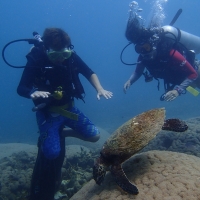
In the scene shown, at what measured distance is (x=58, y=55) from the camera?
4.80 metres

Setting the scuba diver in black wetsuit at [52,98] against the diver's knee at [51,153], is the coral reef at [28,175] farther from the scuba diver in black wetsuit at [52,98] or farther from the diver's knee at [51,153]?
the diver's knee at [51,153]

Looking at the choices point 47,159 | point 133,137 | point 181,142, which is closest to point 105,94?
point 47,159

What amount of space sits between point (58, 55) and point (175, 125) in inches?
113

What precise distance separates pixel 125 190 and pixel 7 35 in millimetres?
143204

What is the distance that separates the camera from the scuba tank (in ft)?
22.9

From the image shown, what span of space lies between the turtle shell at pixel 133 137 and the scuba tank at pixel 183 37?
15.1 ft

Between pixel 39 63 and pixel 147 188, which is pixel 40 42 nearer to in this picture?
pixel 39 63

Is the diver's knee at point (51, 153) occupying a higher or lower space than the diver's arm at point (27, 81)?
lower

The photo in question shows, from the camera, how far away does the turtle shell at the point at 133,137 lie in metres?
2.86

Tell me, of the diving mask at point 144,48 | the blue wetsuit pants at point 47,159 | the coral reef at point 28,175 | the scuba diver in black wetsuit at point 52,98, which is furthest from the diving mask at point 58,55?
the coral reef at point 28,175

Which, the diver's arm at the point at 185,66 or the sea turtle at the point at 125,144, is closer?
the sea turtle at the point at 125,144

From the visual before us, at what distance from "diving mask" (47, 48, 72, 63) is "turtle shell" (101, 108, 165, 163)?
8.15 ft

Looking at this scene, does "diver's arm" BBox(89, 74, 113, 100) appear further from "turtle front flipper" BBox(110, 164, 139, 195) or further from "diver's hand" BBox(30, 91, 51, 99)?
"turtle front flipper" BBox(110, 164, 139, 195)

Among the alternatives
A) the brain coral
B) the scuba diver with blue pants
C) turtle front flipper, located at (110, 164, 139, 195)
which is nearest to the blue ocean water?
the scuba diver with blue pants
